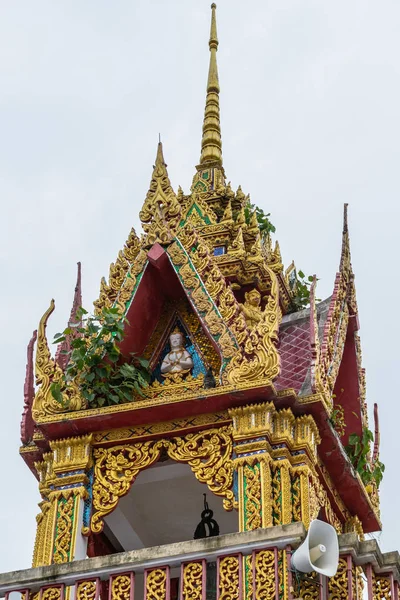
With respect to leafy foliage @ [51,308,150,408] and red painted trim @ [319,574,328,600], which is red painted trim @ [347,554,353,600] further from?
leafy foliage @ [51,308,150,408]

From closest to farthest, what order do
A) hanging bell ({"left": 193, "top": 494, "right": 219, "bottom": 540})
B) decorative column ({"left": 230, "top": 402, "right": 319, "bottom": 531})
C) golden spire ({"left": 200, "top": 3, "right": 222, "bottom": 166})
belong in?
decorative column ({"left": 230, "top": 402, "right": 319, "bottom": 531})
hanging bell ({"left": 193, "top": 494, "right": 219, "bottom": 540})
golden spire ({"left": 200, "top": 3, "right": 222, "bottom": 166})

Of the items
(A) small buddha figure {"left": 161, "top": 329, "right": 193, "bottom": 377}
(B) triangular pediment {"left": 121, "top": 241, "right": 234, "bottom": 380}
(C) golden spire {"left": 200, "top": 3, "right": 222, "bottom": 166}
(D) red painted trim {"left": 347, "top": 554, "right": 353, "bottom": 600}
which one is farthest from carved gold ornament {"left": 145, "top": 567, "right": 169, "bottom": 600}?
(C) golden spire {"left": 200, "top": 3, "right": 222, "bottom": 166}

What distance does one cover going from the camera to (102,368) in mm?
15844

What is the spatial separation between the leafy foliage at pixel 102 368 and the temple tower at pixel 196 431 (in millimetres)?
15

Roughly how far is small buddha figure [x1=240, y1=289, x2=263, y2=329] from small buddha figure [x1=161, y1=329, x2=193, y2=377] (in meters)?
0.67

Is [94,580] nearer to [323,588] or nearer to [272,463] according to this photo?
[323,588]

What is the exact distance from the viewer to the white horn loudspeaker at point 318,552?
13.1 m

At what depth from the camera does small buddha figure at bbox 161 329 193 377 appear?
1612cm

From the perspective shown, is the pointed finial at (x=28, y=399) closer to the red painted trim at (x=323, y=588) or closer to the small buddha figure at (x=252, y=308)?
the small buddha figure at (x=252, y=308)

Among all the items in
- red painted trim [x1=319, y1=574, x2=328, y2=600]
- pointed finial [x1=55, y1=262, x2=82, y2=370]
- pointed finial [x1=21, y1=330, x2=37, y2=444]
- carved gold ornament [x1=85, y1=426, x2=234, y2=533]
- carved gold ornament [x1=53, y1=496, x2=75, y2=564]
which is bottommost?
red painted trim [x1=319, y1=574, x2=328, y2=600]

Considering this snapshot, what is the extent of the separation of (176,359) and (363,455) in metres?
2.25

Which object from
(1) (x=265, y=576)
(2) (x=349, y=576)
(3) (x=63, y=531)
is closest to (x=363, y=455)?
(3) (x=63, y=531)

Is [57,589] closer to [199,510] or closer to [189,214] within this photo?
[199,510]

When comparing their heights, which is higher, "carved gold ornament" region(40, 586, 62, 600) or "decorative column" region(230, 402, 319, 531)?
"decorative column" region(230, 402, 319, 531)
